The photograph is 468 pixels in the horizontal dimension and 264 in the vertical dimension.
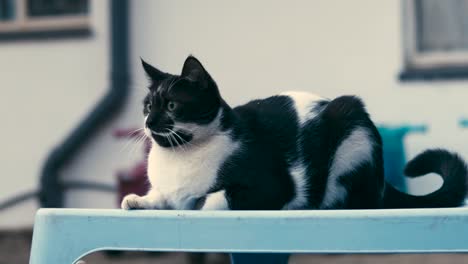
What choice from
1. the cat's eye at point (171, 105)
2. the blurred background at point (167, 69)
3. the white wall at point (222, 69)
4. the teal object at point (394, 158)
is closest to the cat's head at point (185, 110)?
the cat's eye at point (171, 105)

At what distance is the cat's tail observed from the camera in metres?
1.50

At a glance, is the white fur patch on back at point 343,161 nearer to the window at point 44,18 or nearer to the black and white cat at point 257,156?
the black and white cat at point 257,156

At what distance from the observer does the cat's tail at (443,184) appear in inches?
59.1

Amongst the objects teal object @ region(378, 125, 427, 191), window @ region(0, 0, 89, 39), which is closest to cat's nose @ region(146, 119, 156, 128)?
teal object @ region(378, 125, 427, 191)

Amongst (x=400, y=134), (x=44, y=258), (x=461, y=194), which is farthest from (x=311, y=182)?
(x=400, y=134)

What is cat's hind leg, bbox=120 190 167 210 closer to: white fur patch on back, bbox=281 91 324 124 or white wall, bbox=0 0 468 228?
white fur patch on back, bbox=281 91 324 124

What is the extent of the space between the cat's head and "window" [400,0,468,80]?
2859 mm

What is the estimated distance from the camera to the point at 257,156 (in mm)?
1441

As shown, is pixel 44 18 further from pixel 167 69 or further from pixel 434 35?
pixel 434 35

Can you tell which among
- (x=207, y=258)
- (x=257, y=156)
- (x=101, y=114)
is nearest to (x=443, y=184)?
(x=257, y=156)

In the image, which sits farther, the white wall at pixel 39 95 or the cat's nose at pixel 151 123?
the white wall at pixel 39 95

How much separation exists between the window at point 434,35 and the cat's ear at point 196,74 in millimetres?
2873

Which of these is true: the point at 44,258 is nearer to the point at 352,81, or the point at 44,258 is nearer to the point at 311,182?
the point at 311,182

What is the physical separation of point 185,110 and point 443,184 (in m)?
0.44
